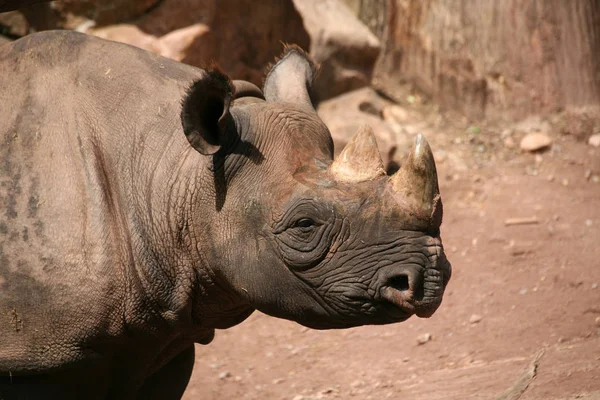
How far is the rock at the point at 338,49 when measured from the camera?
40.6 feet

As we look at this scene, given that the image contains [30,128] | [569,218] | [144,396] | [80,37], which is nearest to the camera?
[30,128]

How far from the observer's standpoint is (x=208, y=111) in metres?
5.34

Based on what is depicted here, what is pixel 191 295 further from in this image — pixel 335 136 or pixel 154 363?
pixel 335 136

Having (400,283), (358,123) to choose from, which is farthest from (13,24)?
(400,283)

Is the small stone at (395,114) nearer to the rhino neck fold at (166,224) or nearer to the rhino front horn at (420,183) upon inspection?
the rhino neck fold at (166,224)

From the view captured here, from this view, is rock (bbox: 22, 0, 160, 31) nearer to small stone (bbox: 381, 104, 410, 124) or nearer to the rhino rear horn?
small stone (bbox: 381, 104, 410, 124)

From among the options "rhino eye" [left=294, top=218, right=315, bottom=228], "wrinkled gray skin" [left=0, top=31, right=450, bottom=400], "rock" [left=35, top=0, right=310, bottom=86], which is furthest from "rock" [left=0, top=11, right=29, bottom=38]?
"rhino eye" [left=294, top=218, right=315, bottom=228]

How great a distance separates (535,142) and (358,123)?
2.11 metres

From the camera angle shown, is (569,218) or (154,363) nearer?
(154,363)

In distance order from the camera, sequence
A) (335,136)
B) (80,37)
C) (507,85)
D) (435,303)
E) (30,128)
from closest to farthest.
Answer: (435,303), (30,128), (80,37), (335,136), (507,85)

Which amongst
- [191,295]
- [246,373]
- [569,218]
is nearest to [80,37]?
[191,295]

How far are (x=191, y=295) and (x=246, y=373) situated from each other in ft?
10.0

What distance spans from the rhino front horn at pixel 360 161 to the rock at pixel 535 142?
6.98 metres

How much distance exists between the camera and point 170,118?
18.3 ft
